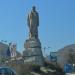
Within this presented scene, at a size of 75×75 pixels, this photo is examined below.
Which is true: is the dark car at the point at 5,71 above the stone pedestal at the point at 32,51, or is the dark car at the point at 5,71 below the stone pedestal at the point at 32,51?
below

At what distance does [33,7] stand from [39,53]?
5.60m

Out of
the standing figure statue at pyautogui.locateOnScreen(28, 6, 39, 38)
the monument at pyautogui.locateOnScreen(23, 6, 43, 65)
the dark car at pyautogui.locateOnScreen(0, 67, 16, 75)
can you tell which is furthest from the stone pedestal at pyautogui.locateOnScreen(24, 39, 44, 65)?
the dark car at pyautogui.locateOnScreen(0, 67, 16, 75)

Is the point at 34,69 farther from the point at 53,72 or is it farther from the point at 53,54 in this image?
the point at 53,54

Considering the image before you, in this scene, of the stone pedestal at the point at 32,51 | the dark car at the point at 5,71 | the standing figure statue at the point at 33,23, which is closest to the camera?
the dark car at the point at 5,71

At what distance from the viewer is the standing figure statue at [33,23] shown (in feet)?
164

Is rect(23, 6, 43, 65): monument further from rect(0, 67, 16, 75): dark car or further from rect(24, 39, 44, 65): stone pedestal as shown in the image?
rect(0, 67, 16, 75): dark car

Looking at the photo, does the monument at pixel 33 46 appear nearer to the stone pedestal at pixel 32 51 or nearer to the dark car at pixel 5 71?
the stone pedestal at pixel 32 51

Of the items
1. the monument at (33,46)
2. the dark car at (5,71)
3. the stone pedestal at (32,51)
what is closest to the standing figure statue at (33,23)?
the monument at (33,46)

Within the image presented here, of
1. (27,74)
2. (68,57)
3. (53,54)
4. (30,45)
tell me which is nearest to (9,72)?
(27,74)

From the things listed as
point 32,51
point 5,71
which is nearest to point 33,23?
point 32,51

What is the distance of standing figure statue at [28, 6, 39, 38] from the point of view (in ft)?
164

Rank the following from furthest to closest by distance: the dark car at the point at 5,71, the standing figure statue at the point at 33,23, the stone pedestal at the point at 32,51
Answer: the standing figure statue at the point at 33,23 < the stone pedestal at the point at 32,51 < the dark car at the point at 5,71

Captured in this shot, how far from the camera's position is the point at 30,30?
5003 centimetres

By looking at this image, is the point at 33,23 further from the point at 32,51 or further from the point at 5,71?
the point at 5,71
